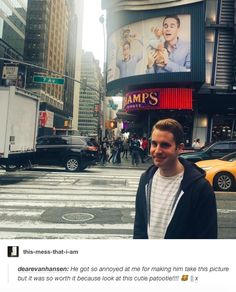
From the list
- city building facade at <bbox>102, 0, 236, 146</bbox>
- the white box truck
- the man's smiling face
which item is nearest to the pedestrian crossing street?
the white box truck

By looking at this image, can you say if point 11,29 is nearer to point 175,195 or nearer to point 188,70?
point 188,70

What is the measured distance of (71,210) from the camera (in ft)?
23.1

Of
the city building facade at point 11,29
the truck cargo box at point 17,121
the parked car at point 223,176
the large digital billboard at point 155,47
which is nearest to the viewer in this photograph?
the truck cargo box at point 17,121

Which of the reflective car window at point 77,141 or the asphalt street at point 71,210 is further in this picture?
the reflective car window at point 77,141

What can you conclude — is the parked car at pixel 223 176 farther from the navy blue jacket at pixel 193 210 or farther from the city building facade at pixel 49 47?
the city building facade at pixel 49 47

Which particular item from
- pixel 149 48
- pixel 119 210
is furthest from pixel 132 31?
pixel 119 210

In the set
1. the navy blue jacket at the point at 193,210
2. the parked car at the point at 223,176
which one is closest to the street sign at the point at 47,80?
the parked car at the point at 223,176

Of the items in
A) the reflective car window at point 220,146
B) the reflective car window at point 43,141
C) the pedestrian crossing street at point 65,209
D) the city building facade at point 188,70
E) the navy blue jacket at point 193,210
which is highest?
the city building facade at point 188,70

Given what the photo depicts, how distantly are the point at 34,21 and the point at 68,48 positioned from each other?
4173cm

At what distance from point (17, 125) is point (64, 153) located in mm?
4716
